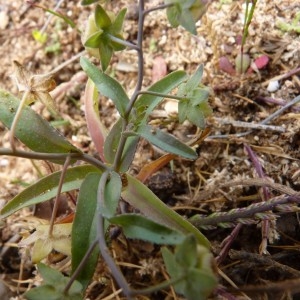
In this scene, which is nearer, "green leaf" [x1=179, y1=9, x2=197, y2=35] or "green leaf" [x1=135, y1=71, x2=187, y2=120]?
"green leaf" [x1=179, y1=9, x2=197, y2=35]

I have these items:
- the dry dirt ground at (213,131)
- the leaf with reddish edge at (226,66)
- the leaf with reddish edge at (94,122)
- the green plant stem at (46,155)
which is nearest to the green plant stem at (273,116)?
the dry dirt ground at (213,131)

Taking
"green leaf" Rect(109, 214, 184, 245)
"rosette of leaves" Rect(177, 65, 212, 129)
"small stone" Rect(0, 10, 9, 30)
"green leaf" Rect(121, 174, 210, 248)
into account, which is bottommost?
"green leaf" Rect(121, 174, 210, 248)

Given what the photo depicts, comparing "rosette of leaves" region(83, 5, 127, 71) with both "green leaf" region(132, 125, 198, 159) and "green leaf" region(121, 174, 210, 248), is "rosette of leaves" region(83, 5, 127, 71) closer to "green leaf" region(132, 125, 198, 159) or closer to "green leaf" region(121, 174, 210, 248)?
"green leaf" region(132, 125, 198, 159)

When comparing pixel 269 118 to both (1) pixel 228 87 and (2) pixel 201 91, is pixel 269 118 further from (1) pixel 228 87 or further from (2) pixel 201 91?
(2) pixel 201 91

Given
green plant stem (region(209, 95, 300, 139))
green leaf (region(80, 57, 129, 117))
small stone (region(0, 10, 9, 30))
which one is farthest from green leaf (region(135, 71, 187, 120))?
small stone (region(0, 10, 9, 30))

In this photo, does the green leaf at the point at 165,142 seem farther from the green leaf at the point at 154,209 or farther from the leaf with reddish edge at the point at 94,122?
the leaf with reddish edge at the point at 94,122

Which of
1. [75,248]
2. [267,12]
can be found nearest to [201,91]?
[75,248]
